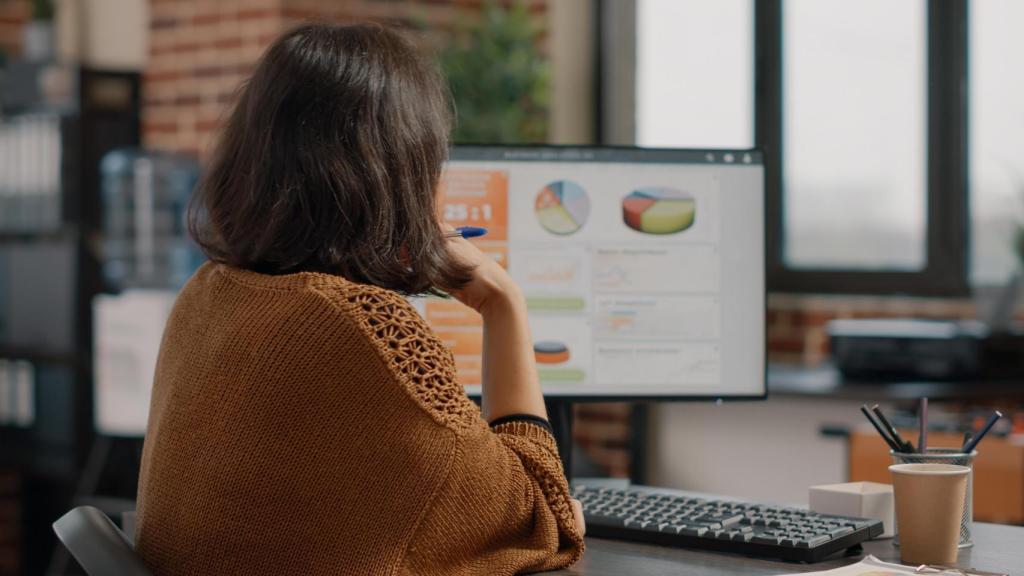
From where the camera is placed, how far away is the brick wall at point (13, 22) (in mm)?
4266

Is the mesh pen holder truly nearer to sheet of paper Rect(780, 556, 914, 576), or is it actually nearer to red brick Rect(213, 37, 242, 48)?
sheet of paper Rect(780, 556, 914, 576)

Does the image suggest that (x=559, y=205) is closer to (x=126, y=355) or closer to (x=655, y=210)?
(x=655, y=210)

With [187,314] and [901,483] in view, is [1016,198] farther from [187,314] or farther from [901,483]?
[187,314]

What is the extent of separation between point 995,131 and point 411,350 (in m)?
2.72

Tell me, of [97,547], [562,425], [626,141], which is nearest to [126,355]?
[626,141]

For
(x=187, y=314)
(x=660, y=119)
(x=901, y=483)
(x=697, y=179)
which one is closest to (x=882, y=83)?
(x=660, y=119)

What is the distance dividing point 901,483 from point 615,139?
9.55ft

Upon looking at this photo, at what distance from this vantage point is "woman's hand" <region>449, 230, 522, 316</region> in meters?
1.33

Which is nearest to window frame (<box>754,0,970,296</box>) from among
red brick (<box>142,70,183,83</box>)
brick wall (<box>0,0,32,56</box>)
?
red brick (<box>142,70,183,83</box>)

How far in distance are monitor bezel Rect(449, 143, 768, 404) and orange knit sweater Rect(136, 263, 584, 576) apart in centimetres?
44

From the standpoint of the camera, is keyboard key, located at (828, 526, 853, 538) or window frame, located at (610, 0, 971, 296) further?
window frame, located at (610, 0, 971, 296)

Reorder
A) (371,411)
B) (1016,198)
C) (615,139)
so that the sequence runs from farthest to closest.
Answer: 1. (615,139)
2. (1016,198)
3. (371,411)

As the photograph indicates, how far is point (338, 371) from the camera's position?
1103mm

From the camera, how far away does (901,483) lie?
1.26m
